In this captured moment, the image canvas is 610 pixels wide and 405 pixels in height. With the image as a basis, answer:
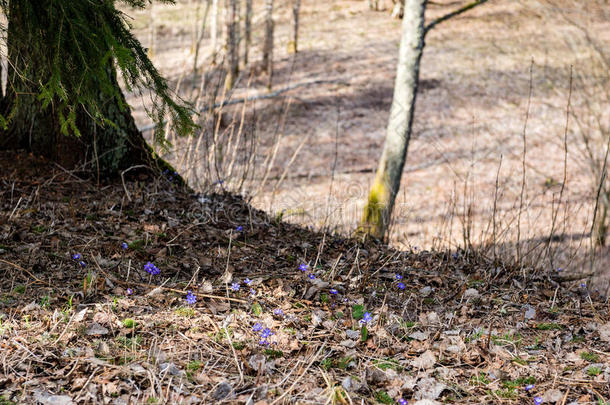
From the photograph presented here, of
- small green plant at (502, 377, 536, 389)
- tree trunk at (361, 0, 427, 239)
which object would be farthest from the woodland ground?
small green plant at (502, 377, 536, 389)

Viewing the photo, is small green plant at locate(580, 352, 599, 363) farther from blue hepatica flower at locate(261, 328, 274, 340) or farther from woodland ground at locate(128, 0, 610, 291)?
woodland ground at locate(128, 0, 610, 291)

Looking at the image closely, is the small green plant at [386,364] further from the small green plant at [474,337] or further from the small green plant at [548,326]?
the small green plant at [548,326]

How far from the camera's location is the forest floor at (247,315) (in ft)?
7.68

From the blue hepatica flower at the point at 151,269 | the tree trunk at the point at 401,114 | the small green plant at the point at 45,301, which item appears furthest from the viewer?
the tree trunk at the point at 401,114

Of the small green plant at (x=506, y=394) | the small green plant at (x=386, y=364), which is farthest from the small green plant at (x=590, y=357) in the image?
the small green plant at (x=386, y=364)

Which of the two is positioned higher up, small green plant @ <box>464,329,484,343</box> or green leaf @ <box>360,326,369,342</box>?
green leaf @ <box>360,326,369,342</box>

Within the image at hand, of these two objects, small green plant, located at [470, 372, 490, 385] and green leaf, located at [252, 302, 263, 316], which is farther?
green leaf, located at [252, 302, 263, 316]

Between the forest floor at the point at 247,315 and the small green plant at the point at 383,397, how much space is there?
0.01 metres

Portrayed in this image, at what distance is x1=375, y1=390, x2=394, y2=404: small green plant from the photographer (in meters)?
2.31

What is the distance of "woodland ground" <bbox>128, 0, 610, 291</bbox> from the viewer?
990cm

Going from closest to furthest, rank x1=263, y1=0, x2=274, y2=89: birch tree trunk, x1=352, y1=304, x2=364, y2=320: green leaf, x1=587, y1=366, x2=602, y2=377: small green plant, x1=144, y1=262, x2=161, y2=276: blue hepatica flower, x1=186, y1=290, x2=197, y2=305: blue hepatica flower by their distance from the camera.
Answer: x1=587, y1=366, x2=602, y2=377: small green plant < x1=186, y1=290, x2=197, y2=305: blue hepatica flower < x1=352, y1=304, x2=364, y2=320: green leaf < x1=144, y1=262, x2=161, y2=276: blue hepatica flower < x1=263, y1=0, x2=274, y2=89: birch tree trunk

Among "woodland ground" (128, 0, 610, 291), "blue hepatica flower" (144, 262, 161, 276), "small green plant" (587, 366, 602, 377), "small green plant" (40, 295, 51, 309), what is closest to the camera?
"small green plant" (587, 366, 602, 377)

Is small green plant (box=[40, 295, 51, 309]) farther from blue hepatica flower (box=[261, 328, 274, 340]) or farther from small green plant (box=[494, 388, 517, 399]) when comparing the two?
small green plant (box=[494, 388, 517, 399])

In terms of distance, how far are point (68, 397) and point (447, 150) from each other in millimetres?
13799
